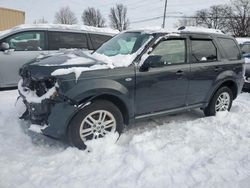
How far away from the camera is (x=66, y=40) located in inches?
319

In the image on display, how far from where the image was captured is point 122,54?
4664mm

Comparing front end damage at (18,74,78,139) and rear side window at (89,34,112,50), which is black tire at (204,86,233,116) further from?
rear side window at (89,34,112,50)

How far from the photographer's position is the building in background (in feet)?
65.8

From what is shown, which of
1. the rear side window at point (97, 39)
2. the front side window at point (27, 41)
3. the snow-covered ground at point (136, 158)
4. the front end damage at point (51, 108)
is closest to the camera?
the snow-covered ground at point (136, 158)

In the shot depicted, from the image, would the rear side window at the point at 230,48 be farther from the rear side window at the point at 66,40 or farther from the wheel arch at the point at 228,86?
the rear side window at the point at 66,40

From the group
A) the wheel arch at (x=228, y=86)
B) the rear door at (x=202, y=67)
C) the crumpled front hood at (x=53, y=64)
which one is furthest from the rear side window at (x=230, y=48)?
the crumpled front hood at (x=53, y=64)

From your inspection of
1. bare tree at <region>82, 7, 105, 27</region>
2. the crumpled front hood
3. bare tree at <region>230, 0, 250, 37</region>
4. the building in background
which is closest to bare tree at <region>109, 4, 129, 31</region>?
bare tree at <region>82, 7, 105, 27</region>

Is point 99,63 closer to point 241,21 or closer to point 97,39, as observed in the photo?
point 97,39

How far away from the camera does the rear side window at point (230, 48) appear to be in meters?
5.77

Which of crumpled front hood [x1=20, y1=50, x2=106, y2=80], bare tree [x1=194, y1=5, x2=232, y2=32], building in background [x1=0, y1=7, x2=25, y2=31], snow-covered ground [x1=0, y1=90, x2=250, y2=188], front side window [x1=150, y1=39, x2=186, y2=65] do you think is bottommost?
snow-covered ground [x1=0, y1=90, x2=250, y2=188]

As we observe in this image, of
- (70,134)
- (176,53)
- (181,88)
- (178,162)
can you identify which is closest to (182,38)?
(176,53)

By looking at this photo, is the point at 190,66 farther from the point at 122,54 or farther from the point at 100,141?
the point at 100,141

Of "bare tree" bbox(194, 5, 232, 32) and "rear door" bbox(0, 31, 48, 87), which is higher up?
"bare tree" bbox(194, 5, 232, 32)

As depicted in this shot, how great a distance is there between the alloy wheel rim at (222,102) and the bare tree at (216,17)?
58.6 m
